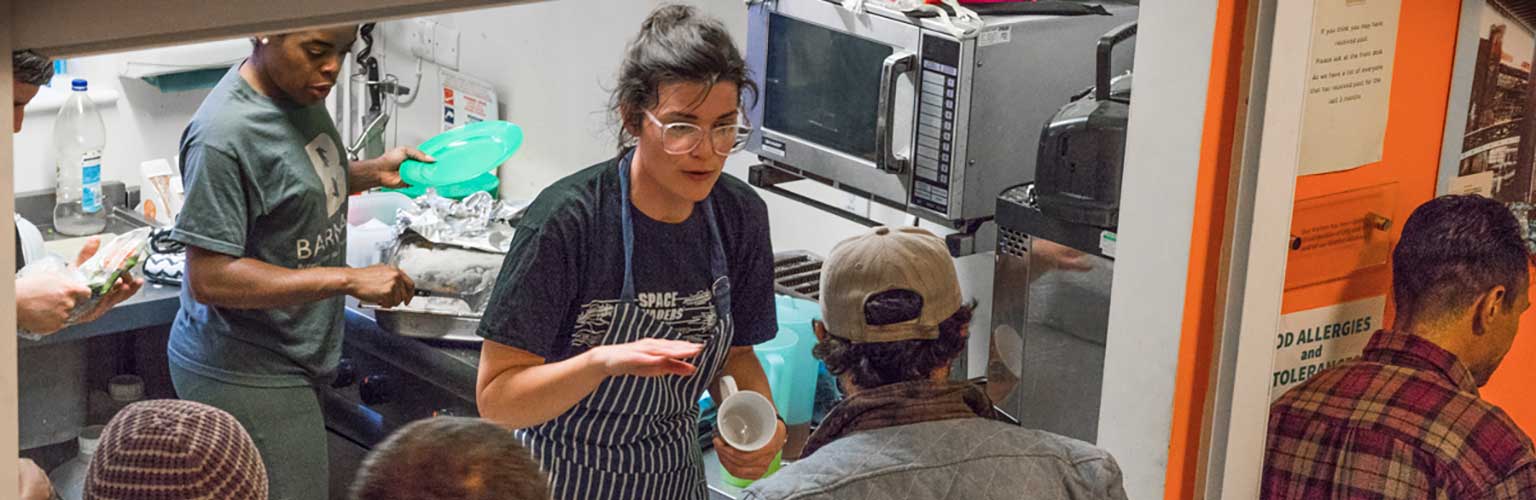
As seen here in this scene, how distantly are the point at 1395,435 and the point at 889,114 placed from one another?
3.81ft

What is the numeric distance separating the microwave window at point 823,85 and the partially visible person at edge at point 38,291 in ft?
4.60

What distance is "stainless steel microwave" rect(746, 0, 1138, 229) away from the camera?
121 inches

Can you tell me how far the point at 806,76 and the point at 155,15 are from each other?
2151 millimetres

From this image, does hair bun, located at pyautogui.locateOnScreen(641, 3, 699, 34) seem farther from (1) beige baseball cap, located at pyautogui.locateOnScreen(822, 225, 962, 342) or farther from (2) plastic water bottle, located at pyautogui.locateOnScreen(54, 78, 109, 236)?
(2) plastic water bottle, located at pyautogui.locateOnScreen(54, 78, 109, 236)

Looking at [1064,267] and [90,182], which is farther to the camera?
[90,182]

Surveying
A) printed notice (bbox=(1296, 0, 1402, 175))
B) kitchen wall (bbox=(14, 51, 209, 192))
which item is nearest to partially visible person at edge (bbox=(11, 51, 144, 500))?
printed notice (bbox=(1296, 0, 1402, 175))

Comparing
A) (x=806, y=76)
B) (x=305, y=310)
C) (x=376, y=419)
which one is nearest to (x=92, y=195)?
(x=376, y=419)

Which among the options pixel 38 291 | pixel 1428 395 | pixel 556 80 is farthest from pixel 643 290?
pixel 556 80

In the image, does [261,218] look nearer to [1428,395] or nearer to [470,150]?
[470,150]

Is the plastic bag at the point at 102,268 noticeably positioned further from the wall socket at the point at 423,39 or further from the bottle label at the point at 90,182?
the wall socket at the point at 423,39

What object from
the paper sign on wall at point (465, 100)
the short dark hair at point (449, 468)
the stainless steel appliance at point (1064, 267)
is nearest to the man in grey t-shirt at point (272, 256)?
the stainless steel appliance at point (1064, 267)

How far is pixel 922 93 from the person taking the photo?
3111 millimetres

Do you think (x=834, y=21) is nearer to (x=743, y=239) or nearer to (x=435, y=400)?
(x=743, y=239)

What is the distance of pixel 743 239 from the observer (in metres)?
2.33
